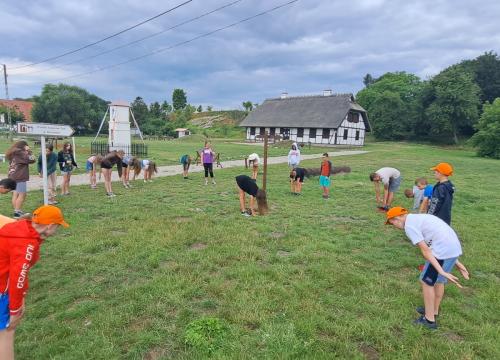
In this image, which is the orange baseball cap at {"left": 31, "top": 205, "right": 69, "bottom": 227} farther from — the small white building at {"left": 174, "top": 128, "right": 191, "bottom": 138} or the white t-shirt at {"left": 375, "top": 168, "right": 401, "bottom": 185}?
the small white building at {"left": 174, "top": 128, "right": 191, "bottom": 138}

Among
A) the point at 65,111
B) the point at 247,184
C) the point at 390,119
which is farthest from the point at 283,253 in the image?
the point at 65,111

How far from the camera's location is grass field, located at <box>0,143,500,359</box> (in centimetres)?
325

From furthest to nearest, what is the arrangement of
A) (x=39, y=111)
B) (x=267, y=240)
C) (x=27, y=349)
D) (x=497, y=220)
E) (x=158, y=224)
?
1. (x=39, y=111)
2. (x=497, y=220)
3. (x=158, y=224)
4. (x=267, y=240)
5. (x=27, y=349)

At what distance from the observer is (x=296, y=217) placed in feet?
25.8

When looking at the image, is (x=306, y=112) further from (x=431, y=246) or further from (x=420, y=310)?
(x=431, y=246)

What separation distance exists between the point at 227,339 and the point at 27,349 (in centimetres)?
192

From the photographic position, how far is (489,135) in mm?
34062

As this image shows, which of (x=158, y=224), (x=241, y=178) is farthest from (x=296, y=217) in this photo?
(x=158, y=224)

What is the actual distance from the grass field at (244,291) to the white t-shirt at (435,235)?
876mm

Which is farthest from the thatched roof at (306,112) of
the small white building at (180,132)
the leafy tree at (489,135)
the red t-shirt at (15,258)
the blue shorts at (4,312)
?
the blue shorts at (4,312)

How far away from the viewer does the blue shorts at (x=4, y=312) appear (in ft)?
8.25

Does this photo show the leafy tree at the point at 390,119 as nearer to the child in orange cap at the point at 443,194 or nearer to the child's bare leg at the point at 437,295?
the child in orange cap at the point at 443,194

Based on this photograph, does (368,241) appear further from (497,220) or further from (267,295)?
(497,220)

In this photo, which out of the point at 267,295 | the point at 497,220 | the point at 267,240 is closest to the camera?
the point at 267,295
